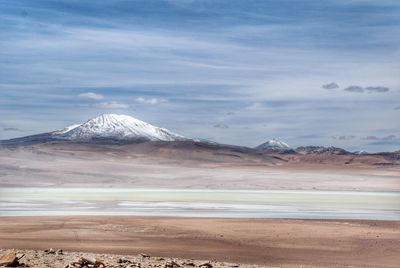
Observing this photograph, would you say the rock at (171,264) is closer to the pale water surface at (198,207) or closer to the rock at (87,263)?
the rock at (87,263)

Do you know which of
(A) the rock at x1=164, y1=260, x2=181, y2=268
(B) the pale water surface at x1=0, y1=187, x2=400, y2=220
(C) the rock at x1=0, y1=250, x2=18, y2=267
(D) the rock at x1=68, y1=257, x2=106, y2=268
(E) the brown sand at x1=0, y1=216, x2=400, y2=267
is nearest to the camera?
(C) the rock at x1=0, y1=250, x2=18, y2=267

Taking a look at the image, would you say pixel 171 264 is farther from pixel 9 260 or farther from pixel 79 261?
pixel 9 260

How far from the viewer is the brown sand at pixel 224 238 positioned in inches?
734

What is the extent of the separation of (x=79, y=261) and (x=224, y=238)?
8241 mm

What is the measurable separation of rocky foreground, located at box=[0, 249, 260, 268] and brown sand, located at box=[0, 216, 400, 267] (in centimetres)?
198

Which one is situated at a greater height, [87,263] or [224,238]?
[87,263]

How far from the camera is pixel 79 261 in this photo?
14.4 metres

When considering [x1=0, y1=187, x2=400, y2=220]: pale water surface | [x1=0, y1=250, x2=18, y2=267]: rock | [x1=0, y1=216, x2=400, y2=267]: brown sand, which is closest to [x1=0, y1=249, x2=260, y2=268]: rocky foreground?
[x1=0, y1=250, x2=18, y2=267]: rock

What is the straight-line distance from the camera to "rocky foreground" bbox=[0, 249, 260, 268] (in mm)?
14281

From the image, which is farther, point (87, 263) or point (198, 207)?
point (198, 207)

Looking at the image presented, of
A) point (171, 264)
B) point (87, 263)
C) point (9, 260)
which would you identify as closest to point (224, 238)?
point (171, 264)

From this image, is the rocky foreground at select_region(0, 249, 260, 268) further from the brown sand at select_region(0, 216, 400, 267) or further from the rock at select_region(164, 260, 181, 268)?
the brown sand at select_region(0, 216, 400, 267)

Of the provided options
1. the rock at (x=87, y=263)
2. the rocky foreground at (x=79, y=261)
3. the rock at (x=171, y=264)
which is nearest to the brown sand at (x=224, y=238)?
the rocky foreground at (x=79, y=261)

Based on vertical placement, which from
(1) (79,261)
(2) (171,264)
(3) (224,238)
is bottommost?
(3) (224,238)
